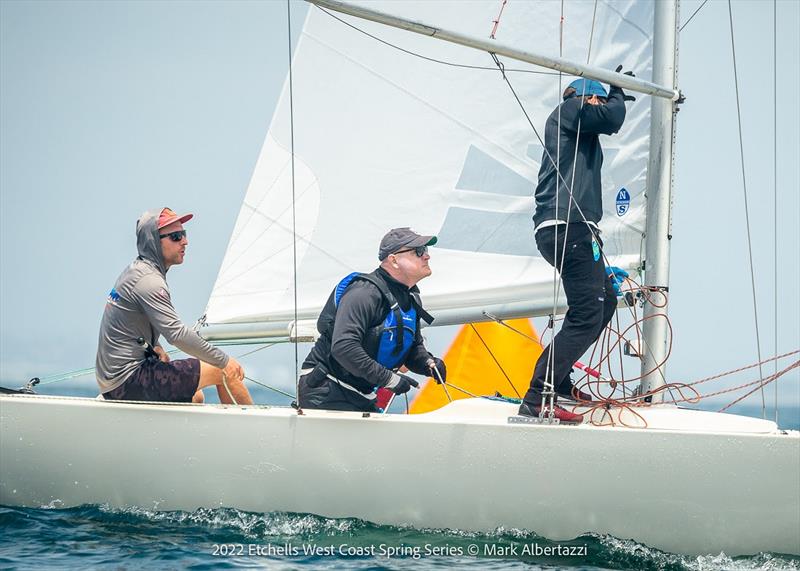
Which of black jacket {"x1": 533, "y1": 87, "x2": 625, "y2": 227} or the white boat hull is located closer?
Answer: the white boat hull

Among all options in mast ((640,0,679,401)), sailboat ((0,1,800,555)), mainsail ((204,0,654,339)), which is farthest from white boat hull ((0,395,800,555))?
mainsail ((204,0,654,339))

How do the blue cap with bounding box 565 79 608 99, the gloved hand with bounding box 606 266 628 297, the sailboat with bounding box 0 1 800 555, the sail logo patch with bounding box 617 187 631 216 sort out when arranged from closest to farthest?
1. the sailboat with bounding box 0 1 800 555
2. the blue cap with bounding box 565 79 608 99
3. the gloved hand with bounding box 606 266 628 297
4. the sail logo patch with bounding box 617 187 631 216

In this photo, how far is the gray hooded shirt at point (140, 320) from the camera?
4.53m

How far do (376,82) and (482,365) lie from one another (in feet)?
8.98

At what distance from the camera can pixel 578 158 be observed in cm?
456

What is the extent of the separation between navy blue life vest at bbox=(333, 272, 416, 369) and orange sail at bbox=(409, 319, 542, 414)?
2968 mm

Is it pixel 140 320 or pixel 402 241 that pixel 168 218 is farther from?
pixel 402 241

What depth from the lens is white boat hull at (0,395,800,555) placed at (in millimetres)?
3953

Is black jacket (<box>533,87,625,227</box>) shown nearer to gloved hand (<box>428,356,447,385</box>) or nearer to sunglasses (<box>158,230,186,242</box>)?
gloved hand (<box>428,356,447,385</box>)

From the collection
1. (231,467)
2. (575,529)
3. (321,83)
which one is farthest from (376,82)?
(575,529)

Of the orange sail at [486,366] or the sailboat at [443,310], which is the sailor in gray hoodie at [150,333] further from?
the orange sail at [486,366]

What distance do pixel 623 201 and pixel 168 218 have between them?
231 cm

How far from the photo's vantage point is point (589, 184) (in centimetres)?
457

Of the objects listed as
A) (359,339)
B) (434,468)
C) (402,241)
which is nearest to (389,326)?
(359,339)
